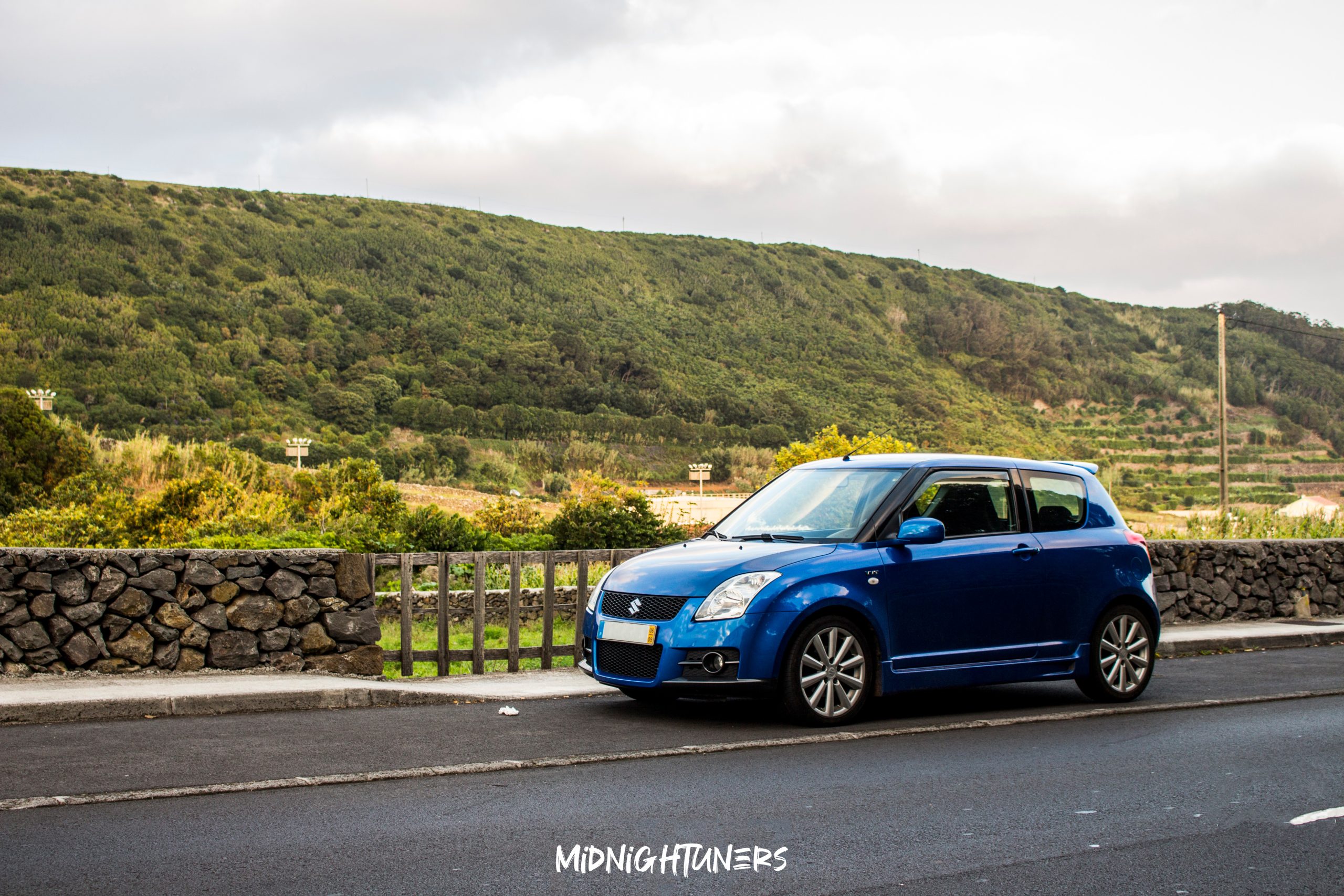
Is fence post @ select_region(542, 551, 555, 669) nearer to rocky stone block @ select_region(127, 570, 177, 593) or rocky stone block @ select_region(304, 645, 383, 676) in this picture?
rocky stone block @ select_region(304, 645, 383, 676)

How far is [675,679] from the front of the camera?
26.5 ft

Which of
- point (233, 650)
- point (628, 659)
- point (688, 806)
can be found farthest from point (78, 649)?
point (688, 806)

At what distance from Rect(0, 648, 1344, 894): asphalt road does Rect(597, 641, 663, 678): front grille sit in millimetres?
362

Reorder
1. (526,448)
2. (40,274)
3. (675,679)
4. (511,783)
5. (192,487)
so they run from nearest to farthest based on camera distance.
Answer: (511,783) < (675,679) < (192,487) < (526,448) < (40,274)

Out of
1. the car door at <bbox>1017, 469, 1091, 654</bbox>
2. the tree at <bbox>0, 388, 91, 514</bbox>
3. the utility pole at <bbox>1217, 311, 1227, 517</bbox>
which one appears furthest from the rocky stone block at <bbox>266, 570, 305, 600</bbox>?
the utility pole at <bbox>1217, 311, 1227, 517</bbox>

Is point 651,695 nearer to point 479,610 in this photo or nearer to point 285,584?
point 479,610

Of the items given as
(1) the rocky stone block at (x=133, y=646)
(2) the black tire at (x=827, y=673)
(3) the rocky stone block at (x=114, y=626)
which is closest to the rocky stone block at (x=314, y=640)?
(1) the rocky stone block at (x=133, y=646)

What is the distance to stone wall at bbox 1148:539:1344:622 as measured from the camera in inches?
632

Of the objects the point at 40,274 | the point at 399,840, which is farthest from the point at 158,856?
the point at 40,274

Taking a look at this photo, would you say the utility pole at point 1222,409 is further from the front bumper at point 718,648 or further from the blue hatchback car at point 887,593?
the front bumper at point 718,648

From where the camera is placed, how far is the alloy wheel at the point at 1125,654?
31.7 ft

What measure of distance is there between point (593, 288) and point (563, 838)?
88.8 m

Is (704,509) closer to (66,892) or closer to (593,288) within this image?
(66,892)

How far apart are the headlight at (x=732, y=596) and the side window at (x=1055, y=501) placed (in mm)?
2561
